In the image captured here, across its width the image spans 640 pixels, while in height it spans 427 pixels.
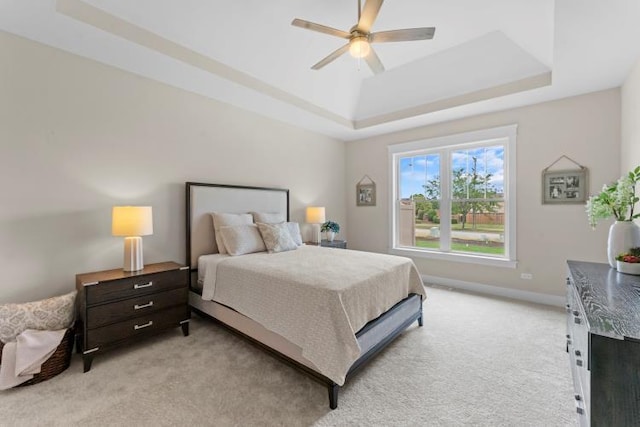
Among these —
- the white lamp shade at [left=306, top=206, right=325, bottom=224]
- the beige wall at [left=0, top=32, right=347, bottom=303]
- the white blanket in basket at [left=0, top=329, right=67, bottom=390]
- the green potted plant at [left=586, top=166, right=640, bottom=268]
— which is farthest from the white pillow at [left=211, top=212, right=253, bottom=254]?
the green potted plant at [left=586, top=166, right=640, bottom=268]

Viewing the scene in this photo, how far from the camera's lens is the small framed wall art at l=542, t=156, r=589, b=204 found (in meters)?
3.39

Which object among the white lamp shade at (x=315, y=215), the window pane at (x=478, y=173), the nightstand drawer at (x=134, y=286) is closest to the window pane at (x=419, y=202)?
the window pane at (x=478, y=173)

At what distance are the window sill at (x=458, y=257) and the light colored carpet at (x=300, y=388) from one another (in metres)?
1.28

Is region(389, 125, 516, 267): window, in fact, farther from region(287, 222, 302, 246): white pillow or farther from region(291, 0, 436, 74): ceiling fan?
region(291, 0, 436, 74): ceiling fan

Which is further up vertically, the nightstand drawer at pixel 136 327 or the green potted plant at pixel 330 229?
the green potted plant at pixel 330 229

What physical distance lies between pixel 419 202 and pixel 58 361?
4.96m

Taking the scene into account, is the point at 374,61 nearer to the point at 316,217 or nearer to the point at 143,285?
the point at 316,217

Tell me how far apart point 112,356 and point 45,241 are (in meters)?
1.19

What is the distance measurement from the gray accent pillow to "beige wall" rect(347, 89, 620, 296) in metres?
4.75

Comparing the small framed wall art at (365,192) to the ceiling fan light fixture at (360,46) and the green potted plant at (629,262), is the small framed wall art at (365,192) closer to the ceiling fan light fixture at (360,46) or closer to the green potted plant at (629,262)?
Answer: the ceiling fan light fixture at (360,46)

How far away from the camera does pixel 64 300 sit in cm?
229

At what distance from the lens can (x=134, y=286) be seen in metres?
2.44

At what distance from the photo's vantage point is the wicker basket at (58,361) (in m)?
2.04

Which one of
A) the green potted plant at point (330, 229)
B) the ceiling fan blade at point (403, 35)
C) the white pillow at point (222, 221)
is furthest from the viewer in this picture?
the green potted plant at point (330, 229)
